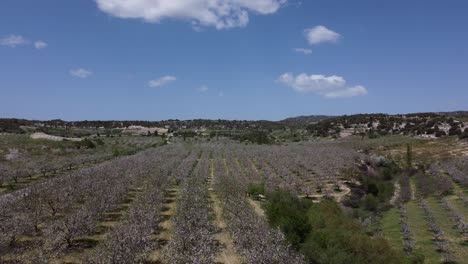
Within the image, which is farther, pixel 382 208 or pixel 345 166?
pixel 345 166

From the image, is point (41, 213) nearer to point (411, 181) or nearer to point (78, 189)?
point (78, 189)

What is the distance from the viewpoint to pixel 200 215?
40.1 metres

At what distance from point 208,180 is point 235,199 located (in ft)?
81.5

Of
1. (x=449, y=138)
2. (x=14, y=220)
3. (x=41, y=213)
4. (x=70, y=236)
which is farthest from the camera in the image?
(x=449, y=138)

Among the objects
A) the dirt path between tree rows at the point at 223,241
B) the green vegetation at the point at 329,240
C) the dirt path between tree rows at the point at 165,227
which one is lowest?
the dirt path between tree rows at the point at 223,241

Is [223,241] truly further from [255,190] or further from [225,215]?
[255,190]

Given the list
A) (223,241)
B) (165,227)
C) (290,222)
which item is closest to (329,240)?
(290,222)

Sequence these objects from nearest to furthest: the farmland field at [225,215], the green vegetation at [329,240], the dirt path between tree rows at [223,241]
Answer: the green vegetation at [329,240] < the farmland field at [225,215] < the dirt path between tree rows at [223,241]

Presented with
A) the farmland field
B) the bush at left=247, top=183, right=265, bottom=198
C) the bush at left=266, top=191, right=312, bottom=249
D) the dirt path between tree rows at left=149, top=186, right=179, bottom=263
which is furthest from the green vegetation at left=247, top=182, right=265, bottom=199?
the bush at left=266, top=191, right=312, bottom=249

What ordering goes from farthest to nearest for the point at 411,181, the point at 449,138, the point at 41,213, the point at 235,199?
1. the point at 449,138
2. the point at 411,181
3. the point at 235,199
4. the point at 41,213

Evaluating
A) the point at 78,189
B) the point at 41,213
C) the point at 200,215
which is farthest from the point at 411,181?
the point at 41,213

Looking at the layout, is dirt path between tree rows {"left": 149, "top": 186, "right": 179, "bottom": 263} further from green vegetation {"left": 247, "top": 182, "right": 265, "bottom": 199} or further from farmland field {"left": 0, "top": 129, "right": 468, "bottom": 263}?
green vegetation {"left": 247, "top": 182, "right": 265, "bottom": 199}

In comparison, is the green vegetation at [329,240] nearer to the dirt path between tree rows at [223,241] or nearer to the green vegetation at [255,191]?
the dirt path between tree rows at [223,241]

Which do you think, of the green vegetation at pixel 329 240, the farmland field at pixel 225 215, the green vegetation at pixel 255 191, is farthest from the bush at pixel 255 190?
the green vegetation at pixel 329 240
